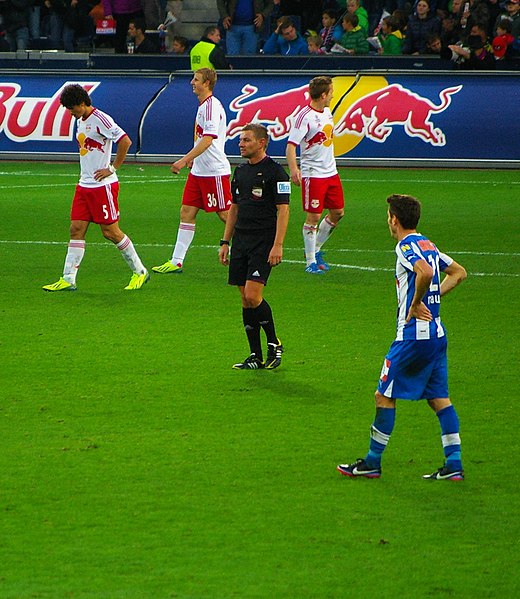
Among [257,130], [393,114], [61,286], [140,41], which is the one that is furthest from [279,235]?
[140,41]

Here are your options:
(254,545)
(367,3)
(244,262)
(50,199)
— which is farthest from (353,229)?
(367,3)

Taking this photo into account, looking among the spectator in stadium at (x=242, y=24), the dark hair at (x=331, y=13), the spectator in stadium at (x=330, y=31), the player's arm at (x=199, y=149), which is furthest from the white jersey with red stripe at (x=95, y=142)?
the dark hair at (x=331, y=13)

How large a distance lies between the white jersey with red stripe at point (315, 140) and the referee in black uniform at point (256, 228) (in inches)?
165

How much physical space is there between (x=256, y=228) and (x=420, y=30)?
17709 millimetres

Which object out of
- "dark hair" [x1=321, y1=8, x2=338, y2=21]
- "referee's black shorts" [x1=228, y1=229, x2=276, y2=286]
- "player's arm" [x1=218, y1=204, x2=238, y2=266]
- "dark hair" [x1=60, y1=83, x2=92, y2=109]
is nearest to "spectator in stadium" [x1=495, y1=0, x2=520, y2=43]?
"dark hair" [x1=321, y1=8, x2=338, y2=21]

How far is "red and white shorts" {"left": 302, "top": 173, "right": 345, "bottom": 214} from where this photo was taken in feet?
43.8

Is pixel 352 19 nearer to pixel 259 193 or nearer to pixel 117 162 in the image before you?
pixel 117 162

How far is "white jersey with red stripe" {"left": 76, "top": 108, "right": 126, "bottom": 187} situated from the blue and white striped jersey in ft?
19.7

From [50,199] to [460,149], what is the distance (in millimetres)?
7292

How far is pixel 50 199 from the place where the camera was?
19172mm

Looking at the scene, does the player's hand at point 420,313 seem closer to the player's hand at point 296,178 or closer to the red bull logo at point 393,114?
the player's hand at point 296,178

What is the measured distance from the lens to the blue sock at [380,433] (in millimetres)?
6555

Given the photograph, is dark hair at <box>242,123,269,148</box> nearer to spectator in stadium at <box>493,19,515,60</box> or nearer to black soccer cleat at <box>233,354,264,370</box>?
black soccer cleat at <box>233,354,264,370</box>

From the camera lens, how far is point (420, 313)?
646cm
